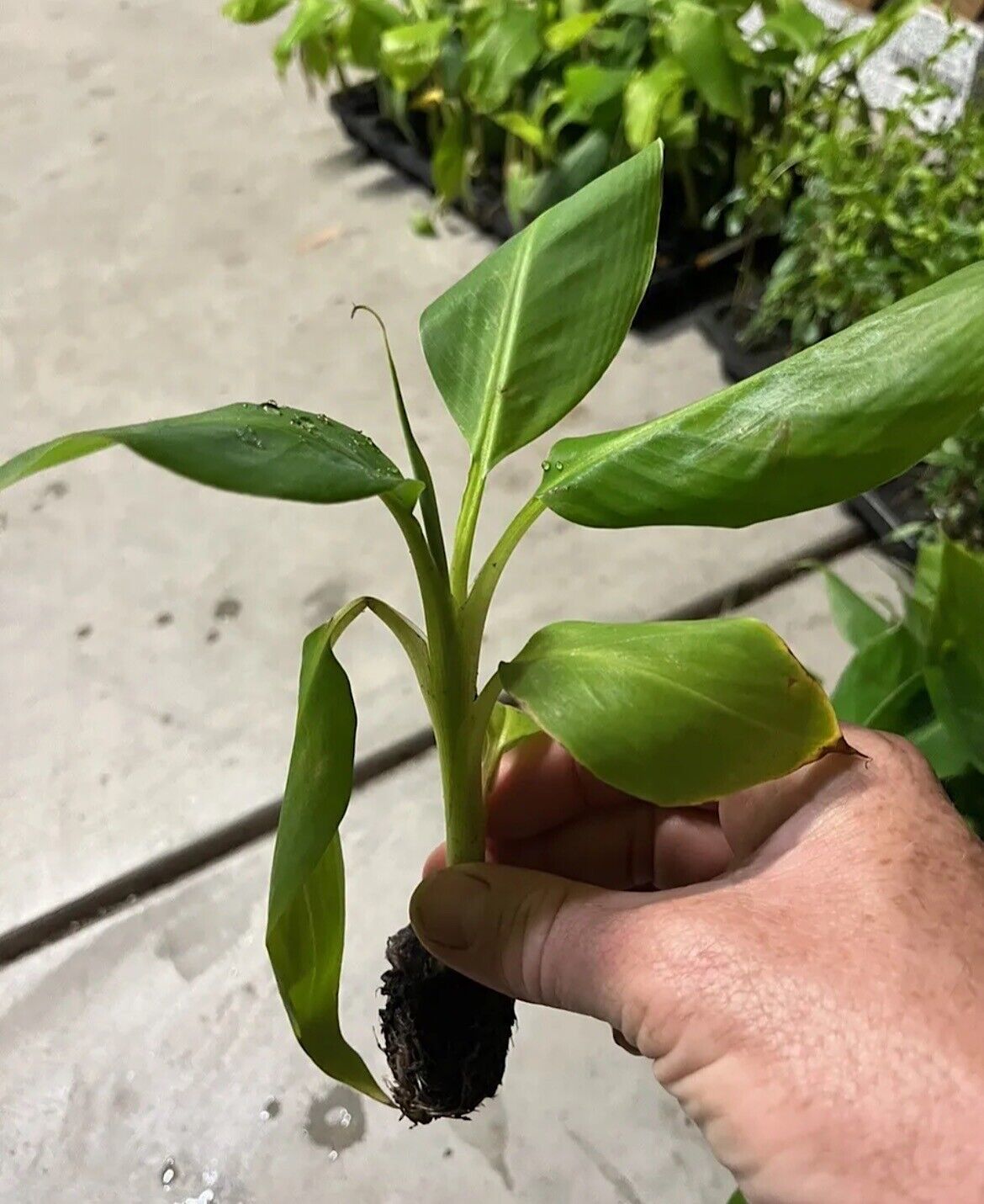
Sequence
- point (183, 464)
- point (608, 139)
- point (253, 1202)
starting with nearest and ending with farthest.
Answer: point (183, 464) < point (253, 1202) < point (608, 139)

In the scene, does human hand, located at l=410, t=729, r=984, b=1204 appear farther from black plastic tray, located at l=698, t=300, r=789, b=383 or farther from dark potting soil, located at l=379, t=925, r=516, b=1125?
black plastic tray, located at l=698, t=300, r=789, b=383

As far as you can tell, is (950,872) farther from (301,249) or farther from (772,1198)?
(301,249)

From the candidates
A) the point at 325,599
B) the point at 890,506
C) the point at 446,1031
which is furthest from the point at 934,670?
the point at 325,599

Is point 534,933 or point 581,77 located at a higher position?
point 581,77

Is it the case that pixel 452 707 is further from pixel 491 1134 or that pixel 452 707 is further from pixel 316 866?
pixel 491 1134

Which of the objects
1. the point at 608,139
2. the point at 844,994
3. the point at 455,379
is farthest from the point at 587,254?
the point at 608,139

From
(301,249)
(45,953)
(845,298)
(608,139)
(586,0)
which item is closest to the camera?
(45,953)

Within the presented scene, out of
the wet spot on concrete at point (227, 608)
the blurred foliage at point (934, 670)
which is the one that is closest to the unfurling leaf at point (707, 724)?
the blurred foliage at point (934, 670)
